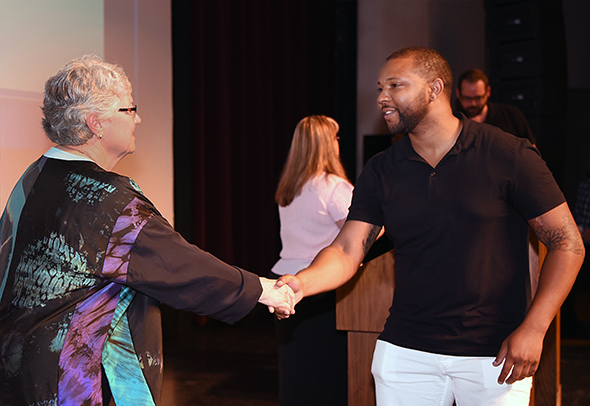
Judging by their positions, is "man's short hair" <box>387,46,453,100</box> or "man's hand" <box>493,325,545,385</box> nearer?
"man's hand" <box>493,325,545,385</box>

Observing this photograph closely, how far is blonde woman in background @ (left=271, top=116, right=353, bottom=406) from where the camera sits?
2.86 meters

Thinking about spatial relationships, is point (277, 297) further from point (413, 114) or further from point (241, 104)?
point (241, 104)

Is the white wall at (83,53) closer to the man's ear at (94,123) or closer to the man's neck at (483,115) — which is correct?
the man's ear at (94,123)

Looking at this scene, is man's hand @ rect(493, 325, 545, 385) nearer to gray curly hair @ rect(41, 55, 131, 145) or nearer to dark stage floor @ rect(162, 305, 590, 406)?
gray curly hair @ rect(41, 55, 131, 145)

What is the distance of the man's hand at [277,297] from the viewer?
1758mm

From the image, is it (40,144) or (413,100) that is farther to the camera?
(40,144)

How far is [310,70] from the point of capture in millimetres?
6223

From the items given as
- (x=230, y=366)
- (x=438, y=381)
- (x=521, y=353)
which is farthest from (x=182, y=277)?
(x=230, y=366)

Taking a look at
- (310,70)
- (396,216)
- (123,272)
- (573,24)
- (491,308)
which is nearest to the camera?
(123,272)

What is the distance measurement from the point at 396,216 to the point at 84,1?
2.40 meters

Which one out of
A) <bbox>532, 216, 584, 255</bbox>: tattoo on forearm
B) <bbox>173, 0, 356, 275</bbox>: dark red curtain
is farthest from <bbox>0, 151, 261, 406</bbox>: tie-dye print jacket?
<bbox>173, 0, 356, 275</bbox>: dark red curtain

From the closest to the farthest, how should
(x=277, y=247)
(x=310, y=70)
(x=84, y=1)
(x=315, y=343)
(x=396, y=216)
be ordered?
1. (x=396, y=216)
2. (x=315, y=343)
3. (x=84, y=1)
4. (x=277, y=247)
5. (x=310, y=70)

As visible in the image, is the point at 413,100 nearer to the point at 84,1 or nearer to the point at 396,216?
the point at 396,216

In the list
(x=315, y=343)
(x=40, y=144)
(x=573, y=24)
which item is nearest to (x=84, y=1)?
(x=40, y=144)
